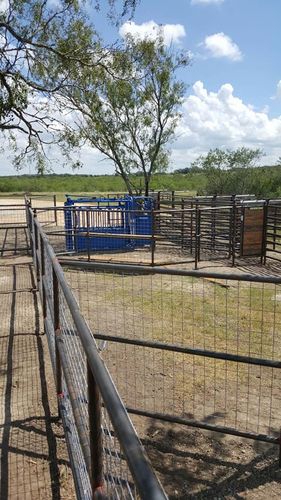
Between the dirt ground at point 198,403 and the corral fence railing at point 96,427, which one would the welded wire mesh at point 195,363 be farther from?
the corral fence railing at point 96,427

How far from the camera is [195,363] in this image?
206 inches

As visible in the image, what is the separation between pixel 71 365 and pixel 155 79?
17.9m

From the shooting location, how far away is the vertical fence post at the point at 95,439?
5.14 feet

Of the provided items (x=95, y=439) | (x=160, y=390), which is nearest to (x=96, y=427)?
(x=95, y=439)

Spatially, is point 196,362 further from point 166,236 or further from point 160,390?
point 166,236

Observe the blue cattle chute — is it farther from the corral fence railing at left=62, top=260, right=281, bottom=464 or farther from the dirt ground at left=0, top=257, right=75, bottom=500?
the dirt ground at left=0, top=257, right=75, bottom=500

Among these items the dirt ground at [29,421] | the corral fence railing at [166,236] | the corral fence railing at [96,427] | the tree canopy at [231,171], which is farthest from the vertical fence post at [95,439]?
the tree canopy at [231,171]

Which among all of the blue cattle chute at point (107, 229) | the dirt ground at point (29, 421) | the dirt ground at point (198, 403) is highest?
the blue cattle chute at point (107, 229)

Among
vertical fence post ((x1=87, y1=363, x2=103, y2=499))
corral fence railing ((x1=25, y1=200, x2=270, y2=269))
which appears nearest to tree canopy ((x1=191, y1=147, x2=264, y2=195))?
corral fence railing ((x1=25, y1=200, x2=270, y2=269))

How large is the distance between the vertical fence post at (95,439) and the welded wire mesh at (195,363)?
6.39ft

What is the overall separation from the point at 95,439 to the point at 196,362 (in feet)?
12.5

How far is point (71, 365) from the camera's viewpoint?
278 centimetres

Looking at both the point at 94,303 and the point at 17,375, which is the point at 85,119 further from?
the point at 17,375

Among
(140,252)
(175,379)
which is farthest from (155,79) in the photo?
(175,379)
